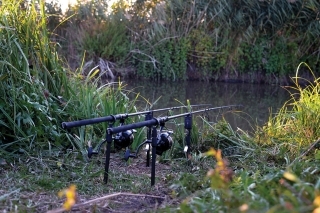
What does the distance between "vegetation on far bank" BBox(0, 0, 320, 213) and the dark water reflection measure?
8.40ft

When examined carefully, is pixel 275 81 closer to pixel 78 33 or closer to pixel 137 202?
pixel 78 33

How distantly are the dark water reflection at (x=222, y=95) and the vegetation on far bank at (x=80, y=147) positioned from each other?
8.40ft

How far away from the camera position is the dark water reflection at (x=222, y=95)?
8.44 m

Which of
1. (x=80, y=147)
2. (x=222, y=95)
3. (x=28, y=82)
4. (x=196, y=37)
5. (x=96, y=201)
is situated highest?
(x=196, y=37)

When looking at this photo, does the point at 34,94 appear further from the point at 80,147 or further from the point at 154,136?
the point at 154,136

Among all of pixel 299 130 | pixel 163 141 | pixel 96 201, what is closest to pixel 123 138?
pixel 163 141

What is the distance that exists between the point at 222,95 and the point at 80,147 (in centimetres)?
675

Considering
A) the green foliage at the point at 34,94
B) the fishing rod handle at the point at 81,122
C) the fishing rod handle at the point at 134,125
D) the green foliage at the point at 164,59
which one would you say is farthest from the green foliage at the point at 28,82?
the green foliage at the point at 164,59

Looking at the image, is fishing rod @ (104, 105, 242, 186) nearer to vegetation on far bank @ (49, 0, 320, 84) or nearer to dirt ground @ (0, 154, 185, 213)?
dirt ground @ (0, 154, 185, 213)

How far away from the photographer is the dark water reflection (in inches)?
332

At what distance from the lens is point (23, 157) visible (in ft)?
12.1

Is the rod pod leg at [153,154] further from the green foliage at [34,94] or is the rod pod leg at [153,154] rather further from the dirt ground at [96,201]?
the green foliage at [34,94]

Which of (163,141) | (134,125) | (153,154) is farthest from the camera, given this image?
(163,141)

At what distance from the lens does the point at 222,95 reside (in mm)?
10539
